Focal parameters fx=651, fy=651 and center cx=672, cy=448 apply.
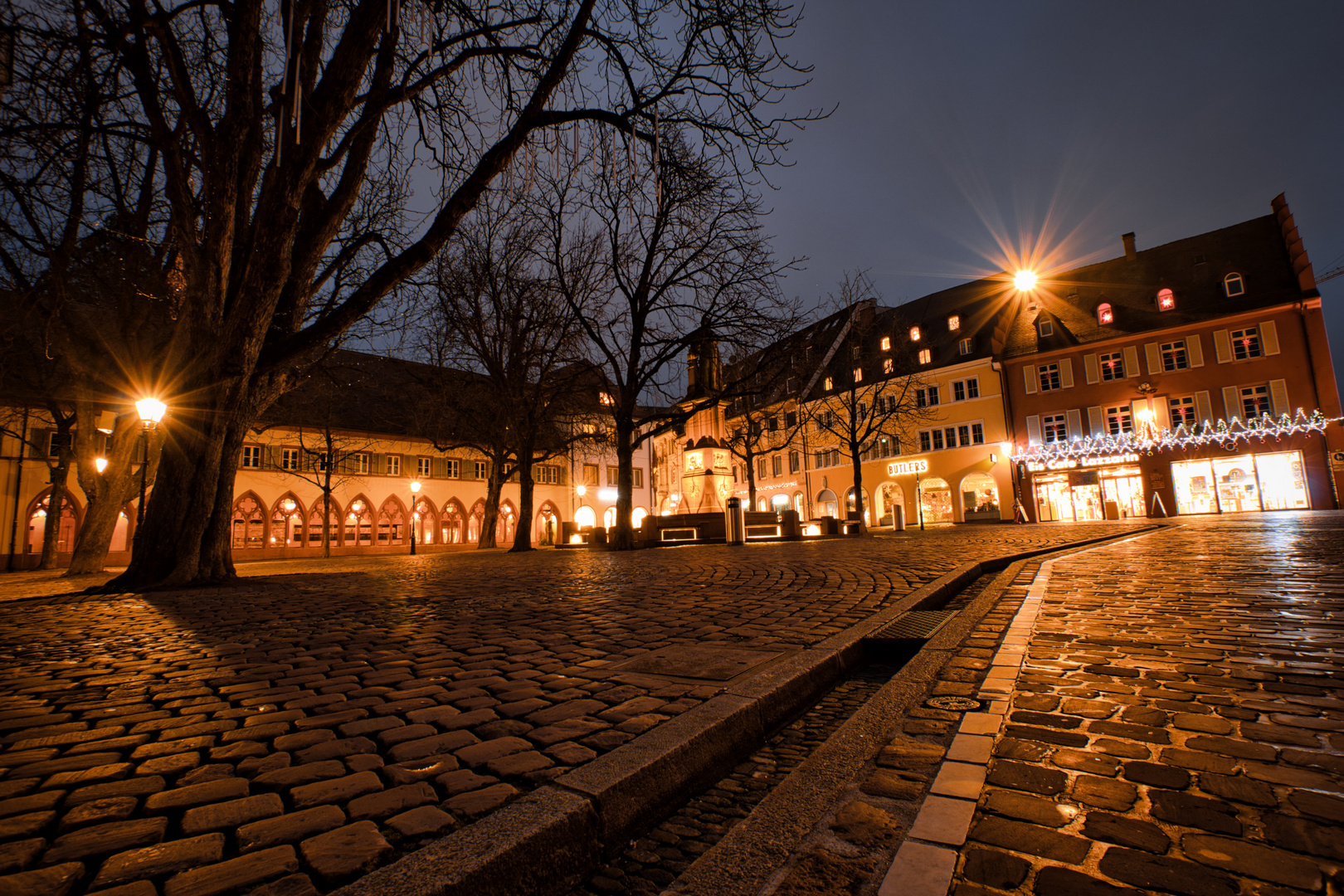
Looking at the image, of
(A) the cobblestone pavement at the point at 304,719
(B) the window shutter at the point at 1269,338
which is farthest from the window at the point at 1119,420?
(A) the cobblestone pavement at the point at 304,719

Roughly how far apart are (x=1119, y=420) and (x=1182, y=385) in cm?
295

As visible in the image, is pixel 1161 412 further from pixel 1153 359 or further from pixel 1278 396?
pixel 1278 396

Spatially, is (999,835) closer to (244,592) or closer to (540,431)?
(244,592)

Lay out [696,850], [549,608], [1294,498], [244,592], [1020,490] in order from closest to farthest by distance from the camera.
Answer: [696,850]
[549,608]
[244,592]
[1294,498]
[1020,490]

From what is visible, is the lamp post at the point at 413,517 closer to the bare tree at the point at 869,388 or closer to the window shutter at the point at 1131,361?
the bare tree at the point at 869,388

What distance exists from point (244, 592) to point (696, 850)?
31.2 ft

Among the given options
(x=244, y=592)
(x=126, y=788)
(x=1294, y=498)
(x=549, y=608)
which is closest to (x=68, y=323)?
(x=244, y=592)

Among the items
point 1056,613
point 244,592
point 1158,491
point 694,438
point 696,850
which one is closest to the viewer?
point 696,850

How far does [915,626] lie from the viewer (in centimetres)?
495

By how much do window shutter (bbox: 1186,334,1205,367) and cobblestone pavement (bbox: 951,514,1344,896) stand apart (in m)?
32.8

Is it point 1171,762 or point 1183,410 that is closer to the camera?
point 1171,762

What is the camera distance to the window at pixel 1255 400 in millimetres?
28750

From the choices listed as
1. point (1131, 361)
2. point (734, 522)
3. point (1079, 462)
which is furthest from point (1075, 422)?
point (734, 522)

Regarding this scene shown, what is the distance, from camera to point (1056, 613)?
5.27m
